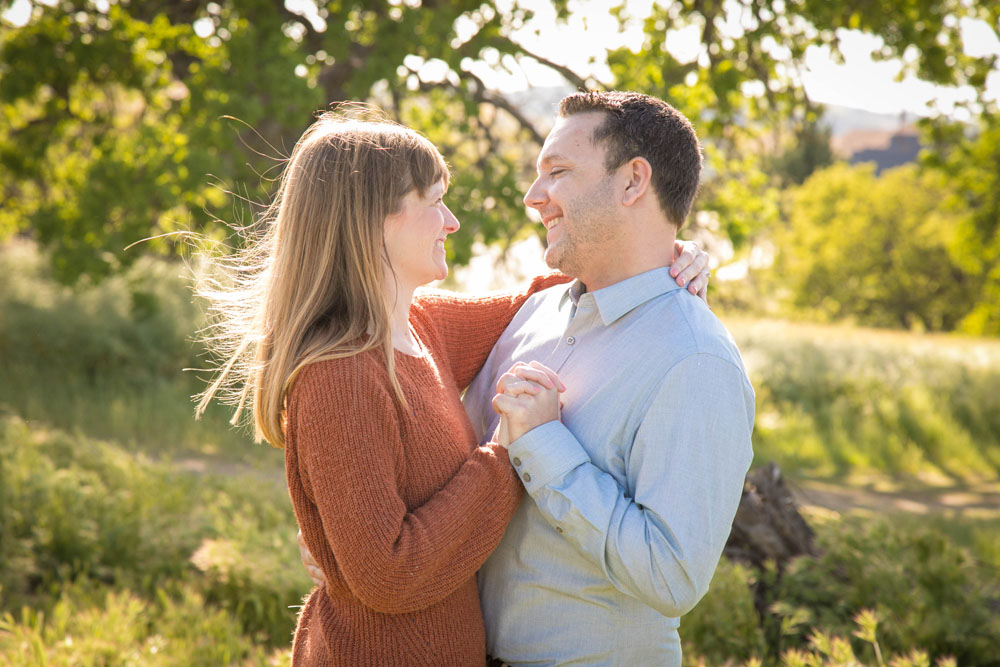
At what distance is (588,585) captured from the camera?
207 cm

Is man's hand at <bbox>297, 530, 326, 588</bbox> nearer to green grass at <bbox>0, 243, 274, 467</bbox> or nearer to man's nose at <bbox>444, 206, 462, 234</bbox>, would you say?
man's nose at <bbox>444, 206, 462, 234</bbox>

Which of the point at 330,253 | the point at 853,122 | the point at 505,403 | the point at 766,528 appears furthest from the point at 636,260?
the point at 853,122

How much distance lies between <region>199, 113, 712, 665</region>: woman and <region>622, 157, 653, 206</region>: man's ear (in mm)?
490

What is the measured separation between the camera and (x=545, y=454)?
1995 millimetres

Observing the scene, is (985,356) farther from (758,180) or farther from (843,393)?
(758,180)

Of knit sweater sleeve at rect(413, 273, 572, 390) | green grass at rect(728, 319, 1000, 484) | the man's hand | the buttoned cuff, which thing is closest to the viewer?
the buttoned cuff

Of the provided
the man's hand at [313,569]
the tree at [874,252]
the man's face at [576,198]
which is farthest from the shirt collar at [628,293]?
the tree at [874,252]

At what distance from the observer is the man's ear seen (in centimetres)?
228

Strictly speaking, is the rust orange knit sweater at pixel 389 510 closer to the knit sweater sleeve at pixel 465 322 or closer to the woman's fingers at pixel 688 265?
the knit sweater sleeve at pixel 465 322

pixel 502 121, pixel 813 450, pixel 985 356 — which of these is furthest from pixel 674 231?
pixel 985 356

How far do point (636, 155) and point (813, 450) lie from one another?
995cm

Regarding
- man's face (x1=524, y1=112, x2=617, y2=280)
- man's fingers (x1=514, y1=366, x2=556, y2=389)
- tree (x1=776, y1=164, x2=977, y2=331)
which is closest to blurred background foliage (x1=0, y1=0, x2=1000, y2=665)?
man's face (x1=524, y1=112, x2=617, y2=280)

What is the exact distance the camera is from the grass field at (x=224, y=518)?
4.02m

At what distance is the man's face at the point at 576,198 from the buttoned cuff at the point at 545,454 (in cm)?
54
